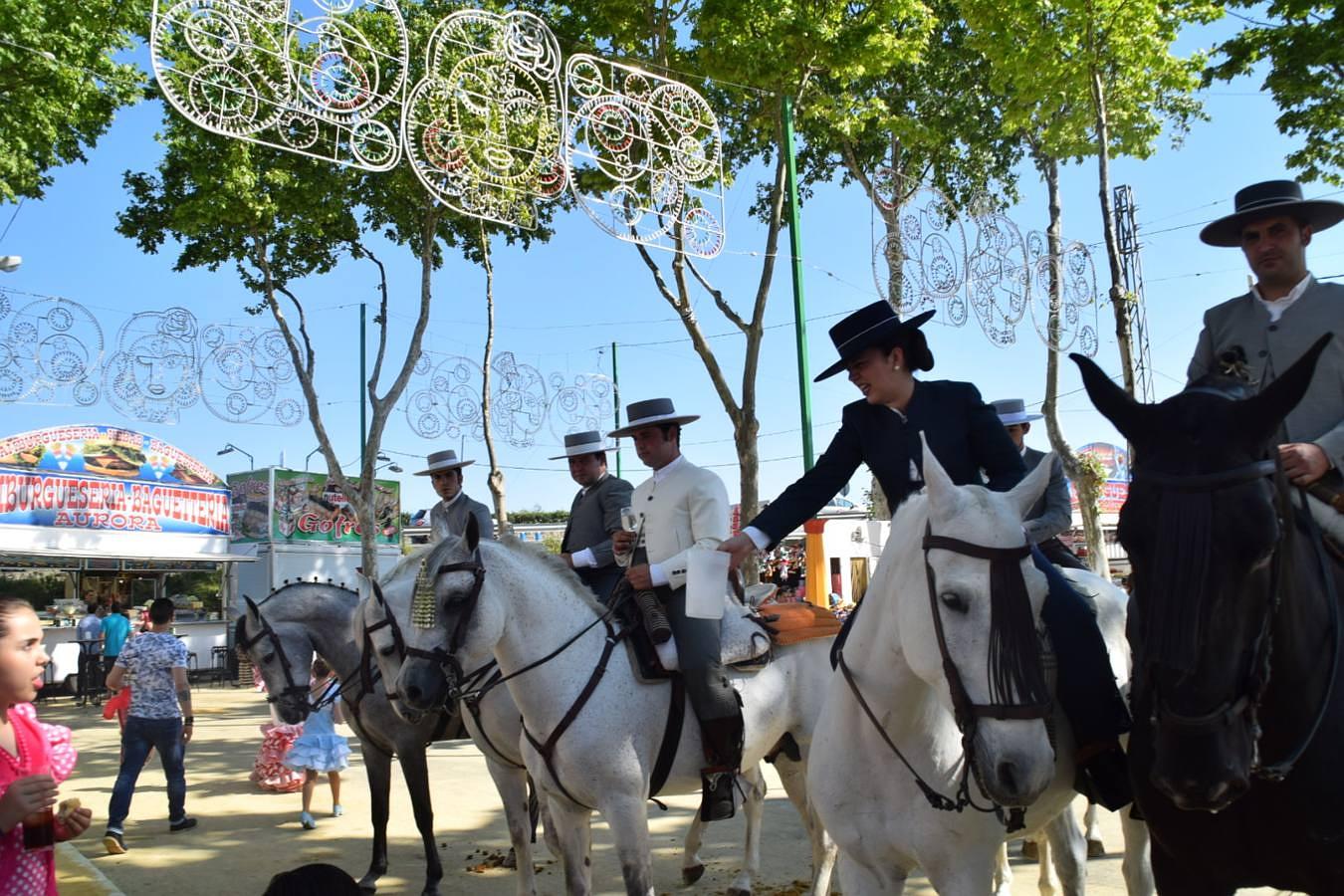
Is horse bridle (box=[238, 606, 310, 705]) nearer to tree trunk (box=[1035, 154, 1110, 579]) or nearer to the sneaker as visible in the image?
the sneaker

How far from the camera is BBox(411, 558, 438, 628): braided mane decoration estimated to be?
4.56 m

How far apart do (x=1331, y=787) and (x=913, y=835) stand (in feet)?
3.88

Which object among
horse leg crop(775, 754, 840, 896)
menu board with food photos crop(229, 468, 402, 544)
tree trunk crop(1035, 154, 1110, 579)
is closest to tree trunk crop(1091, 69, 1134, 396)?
tree trunk crop(1035, 154, 1110, 579)

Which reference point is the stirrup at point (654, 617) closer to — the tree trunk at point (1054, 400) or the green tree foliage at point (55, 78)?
the tree trunk at point (1054, 400)

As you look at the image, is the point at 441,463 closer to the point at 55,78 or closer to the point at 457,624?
the point at 457,624

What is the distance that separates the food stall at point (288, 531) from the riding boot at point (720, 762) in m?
22.5

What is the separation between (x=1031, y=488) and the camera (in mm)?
2791

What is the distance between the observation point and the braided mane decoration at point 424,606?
15.0ft

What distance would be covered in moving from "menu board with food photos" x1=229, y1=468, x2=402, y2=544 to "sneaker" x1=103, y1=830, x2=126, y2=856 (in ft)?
66.0

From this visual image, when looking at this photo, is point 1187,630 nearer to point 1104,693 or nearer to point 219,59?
point 1104,693

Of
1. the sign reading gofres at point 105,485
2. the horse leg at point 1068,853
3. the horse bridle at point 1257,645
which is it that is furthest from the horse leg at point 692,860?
the sign reading gofres at point 105,485

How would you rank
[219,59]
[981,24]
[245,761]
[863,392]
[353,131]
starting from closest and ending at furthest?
[863,392] < [219,59] < [353,131] < [245,761] < [981,24]

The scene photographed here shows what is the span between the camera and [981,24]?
13.5m

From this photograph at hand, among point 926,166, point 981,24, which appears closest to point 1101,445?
point 926,166
